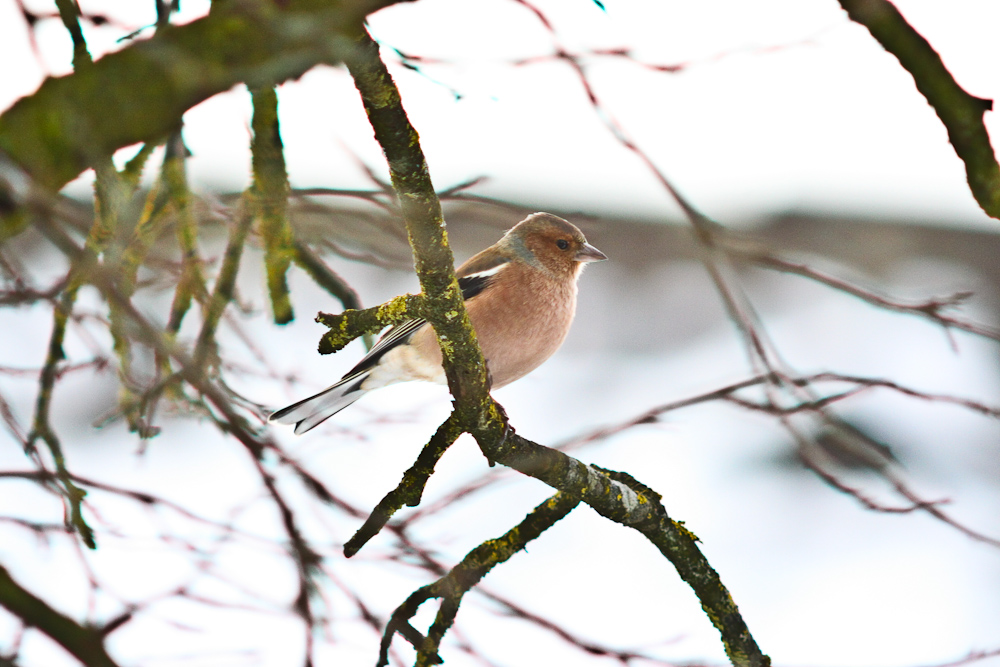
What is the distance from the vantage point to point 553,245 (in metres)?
3.63

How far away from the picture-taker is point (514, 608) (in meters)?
2.42

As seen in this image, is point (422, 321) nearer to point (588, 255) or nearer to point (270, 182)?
point (270, 182)

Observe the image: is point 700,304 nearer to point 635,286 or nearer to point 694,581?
point 635,286

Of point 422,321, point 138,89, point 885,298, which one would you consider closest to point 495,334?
point 422,321

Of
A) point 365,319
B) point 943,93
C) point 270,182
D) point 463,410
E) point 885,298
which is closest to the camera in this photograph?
point 365,319

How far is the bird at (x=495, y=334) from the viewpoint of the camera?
3.08 meters

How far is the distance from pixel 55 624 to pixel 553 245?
95.9 inches

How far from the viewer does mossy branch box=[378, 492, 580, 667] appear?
2023 millimetres

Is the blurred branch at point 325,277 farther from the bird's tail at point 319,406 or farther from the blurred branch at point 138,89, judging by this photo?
the blurred branch at point 138,89

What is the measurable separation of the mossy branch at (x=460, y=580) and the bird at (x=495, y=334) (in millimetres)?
876

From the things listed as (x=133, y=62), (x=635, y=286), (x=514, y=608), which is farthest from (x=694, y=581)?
(x=635, y=286)

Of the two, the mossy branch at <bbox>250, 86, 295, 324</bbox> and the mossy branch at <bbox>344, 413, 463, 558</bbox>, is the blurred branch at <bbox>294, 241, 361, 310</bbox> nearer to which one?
the mossy branch at <bbox>250, 86, 295, 324</bbox>

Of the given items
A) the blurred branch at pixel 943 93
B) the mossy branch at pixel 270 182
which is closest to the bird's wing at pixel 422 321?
the mossy branch at pixel 270 182

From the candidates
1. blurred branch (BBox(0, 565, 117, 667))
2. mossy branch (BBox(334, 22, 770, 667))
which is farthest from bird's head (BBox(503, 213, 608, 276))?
Result: blurred branch (BBox(0, 565, 117, 667))
